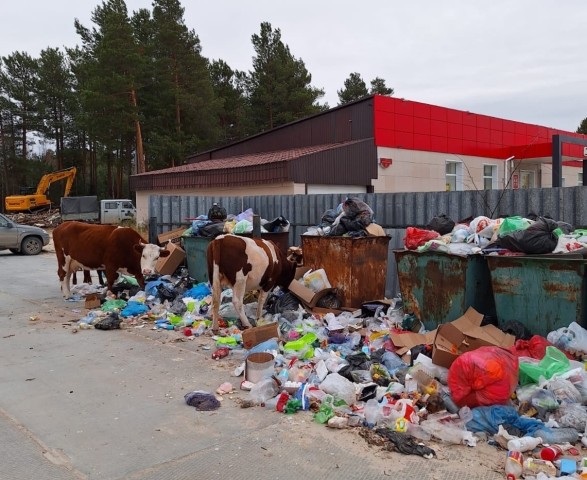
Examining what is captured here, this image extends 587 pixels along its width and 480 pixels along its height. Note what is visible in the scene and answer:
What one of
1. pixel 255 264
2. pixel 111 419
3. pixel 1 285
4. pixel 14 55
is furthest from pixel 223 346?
pixel 14 55

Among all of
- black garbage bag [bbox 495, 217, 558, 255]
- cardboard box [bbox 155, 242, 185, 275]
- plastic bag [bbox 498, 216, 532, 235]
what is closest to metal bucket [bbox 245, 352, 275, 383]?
black garbage bag [bbox 495, 217, 558, 255]

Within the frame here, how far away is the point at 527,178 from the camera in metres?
28.9

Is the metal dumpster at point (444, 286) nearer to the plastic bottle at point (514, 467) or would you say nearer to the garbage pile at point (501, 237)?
the garbage pile at point (501, 237)

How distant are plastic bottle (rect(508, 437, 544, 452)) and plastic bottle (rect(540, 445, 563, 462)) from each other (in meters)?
0.10

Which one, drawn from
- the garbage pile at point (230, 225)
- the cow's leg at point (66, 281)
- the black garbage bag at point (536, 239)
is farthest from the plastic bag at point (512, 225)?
the cow's leg at point (66, 281)

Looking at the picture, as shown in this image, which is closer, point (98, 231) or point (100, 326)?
point (100, 326)

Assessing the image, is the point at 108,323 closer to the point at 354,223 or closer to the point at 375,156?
the point at 354,223

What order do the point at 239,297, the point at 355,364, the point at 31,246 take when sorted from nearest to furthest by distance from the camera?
1. the point at 355,364
2. the point at 239,297
3. the point at 31,246

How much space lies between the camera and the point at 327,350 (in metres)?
5.87

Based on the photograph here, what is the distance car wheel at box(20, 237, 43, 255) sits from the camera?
64.1 ft

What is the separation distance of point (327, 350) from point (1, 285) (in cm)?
940

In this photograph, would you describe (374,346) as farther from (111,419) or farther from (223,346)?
(111,419)

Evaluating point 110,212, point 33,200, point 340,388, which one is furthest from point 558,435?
point 33,200

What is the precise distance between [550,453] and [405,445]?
927mm
